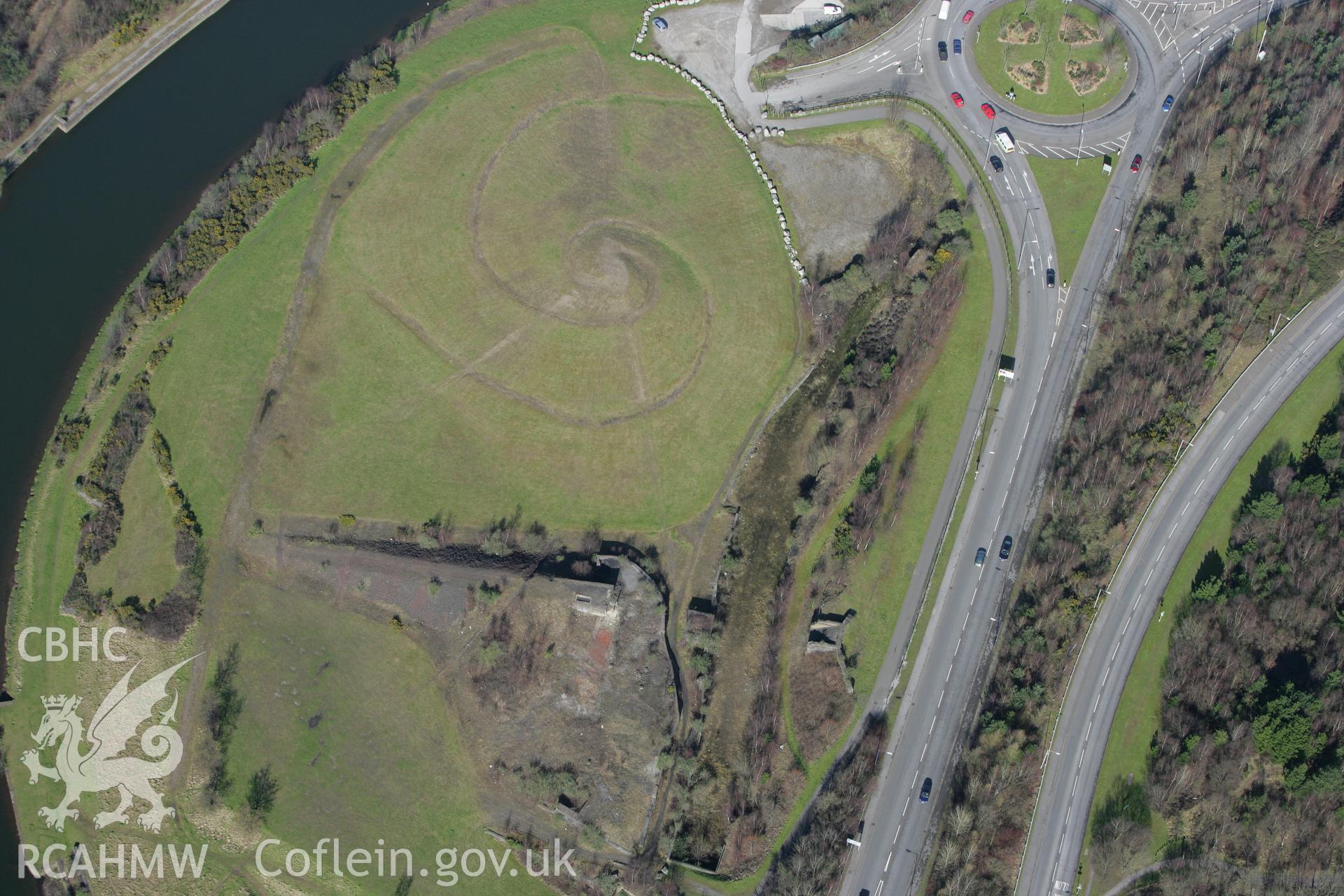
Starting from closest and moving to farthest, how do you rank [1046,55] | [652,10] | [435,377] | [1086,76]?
[435,377], [1086,76], [1046,55], [652,10]

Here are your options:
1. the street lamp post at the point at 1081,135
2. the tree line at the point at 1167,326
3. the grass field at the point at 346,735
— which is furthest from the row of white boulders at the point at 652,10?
the grass field at the point at 346,735

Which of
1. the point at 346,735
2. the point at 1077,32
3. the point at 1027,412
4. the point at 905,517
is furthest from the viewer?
the point at 1077,32

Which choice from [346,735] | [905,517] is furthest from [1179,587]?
[346,735]

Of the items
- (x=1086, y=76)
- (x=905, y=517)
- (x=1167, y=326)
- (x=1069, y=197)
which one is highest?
(x=1086, y=76)

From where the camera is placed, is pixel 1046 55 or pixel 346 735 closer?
pixel 346 735

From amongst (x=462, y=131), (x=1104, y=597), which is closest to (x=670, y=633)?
(x=1104, y=597)

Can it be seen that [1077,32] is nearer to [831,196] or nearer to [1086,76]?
[1086,76]

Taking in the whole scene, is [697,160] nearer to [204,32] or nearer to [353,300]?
[353,300]
